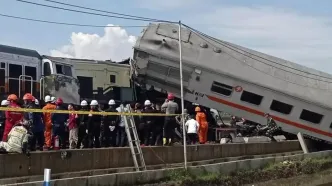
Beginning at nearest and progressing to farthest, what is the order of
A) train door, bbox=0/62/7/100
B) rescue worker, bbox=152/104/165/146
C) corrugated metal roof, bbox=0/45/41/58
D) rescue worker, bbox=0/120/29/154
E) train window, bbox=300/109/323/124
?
1. rescue worker, bbox=0/120/29/154
2. rescue worker, bbox=152/104/165/146
3. train door, bbox=0/62/7/100
4. corrugated metal roof, bbox=0/45/41/58
5. train window, bbox=300/109/323/124

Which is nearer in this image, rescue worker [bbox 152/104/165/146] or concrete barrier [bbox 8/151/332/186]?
concrete barrier [bbox 8/151/332/186]

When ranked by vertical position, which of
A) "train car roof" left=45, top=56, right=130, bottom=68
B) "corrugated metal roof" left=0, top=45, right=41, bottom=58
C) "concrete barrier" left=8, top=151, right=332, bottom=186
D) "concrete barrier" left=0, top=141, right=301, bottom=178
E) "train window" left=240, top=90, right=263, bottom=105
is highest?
"train car roof" left=45, top=56, right=130, bottom=68

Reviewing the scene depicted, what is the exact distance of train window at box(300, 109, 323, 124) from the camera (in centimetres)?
2105

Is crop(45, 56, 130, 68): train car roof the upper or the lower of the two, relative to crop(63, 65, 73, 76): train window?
upper

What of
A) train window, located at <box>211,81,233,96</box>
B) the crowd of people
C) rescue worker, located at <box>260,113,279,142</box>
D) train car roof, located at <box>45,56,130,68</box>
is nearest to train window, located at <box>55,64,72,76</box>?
train car roof, located at <box>45,56,130,68</box>

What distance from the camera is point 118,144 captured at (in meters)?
15.8

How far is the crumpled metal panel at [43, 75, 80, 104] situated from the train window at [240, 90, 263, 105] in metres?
6.63

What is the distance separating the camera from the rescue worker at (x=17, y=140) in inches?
412

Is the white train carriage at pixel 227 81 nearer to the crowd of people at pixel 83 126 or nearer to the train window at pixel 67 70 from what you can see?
the train window at pixel 67 70

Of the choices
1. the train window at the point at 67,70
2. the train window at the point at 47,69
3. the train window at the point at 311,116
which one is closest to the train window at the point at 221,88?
the train window at the point at 311,116

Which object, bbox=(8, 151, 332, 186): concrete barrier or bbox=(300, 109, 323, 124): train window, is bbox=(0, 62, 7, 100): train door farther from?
bbox=(300, 109, 323, 124): train window

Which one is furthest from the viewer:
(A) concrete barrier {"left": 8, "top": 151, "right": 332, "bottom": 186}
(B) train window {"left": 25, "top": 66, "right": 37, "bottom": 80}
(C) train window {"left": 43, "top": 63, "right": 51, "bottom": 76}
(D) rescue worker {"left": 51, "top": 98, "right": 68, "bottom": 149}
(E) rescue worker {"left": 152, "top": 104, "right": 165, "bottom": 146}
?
(C) train window {"left": 43, "top": 63, "right": 51, "bottom": 76}

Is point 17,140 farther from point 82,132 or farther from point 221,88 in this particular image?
point 221,88

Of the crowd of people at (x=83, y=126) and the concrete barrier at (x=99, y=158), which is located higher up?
the crowd of people at (x=83, y=126)
